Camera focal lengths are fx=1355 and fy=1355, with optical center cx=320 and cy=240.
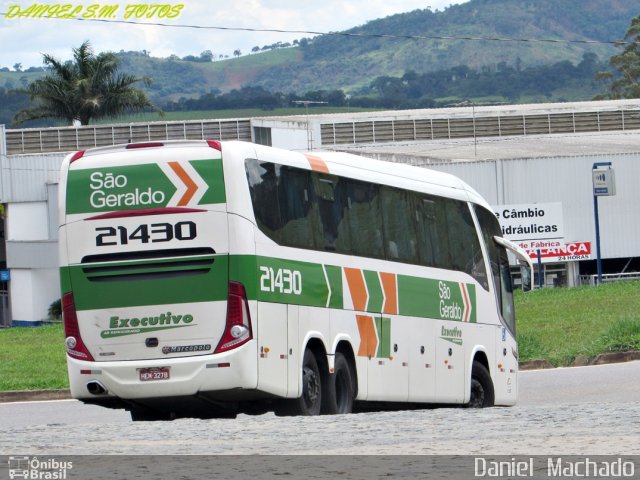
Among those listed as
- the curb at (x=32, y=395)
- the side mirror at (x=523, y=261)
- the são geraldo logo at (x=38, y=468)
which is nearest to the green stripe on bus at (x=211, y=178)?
the são geraldo logo at (x=38, y=468)

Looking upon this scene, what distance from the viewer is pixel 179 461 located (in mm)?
9266

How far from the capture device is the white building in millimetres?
59219

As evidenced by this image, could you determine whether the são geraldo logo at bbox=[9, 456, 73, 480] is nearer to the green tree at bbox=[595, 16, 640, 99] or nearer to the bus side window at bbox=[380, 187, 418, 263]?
the bus side window at bbox=[380, 187, 418, 263]

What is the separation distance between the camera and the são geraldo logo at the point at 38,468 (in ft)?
28.5

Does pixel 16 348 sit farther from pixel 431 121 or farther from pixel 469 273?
pixel 431 121

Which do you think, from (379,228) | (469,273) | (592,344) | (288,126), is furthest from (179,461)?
(288,126)

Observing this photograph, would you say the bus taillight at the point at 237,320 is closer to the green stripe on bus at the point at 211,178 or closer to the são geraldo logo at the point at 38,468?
the green stripe on bus at the point at 211,178

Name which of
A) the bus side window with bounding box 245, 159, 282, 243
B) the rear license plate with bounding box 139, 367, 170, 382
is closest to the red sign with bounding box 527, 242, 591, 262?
the bus side window with bounding box 245, 159, 282, 243

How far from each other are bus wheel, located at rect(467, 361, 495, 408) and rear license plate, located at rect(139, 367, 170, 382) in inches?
266

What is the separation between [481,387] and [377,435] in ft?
30.2

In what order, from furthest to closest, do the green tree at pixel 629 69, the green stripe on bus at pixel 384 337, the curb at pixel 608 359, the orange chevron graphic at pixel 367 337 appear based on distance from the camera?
the green tree at pixel 629 69 < the curb at pixel 608 359 < the green stripe on bus at pixel 384 337 < the orange chevron graphic at pixel 367 337

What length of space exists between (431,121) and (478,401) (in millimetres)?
56958

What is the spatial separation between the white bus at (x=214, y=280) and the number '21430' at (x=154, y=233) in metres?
0.01

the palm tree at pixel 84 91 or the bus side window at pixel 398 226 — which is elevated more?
the palm tree at pixel 84 91
